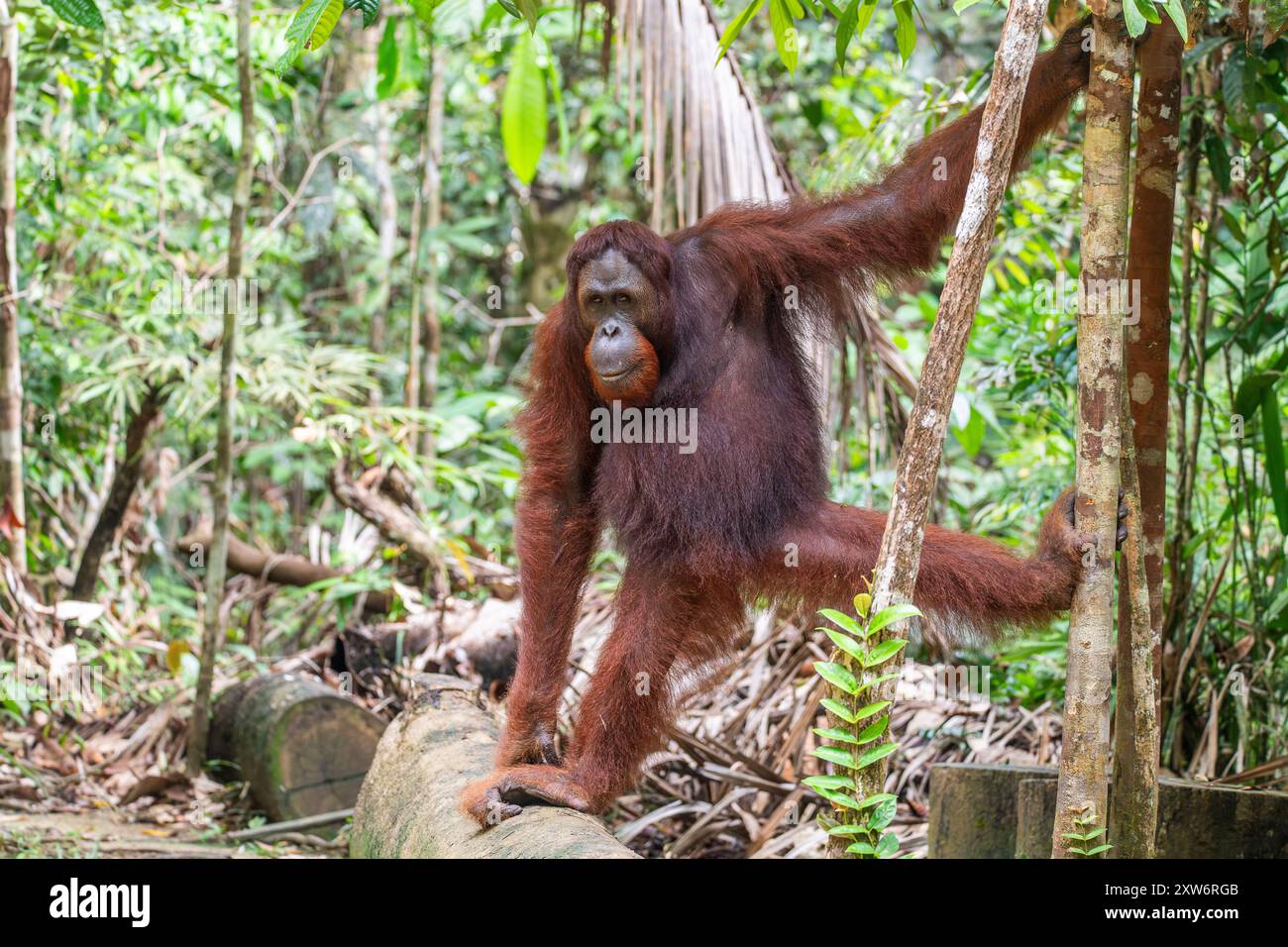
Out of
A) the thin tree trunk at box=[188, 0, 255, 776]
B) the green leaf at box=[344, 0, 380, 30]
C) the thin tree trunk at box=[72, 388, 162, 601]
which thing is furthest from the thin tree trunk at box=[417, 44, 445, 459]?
the green leaf at box=[344, 0, 380, 30]

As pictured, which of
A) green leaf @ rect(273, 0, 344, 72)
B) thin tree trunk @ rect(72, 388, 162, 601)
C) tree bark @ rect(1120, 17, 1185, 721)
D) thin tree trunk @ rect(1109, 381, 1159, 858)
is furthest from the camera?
thin tree trunk @ rect(72, 388, 162, 601)

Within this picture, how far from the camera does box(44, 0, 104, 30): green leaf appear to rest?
339 cm

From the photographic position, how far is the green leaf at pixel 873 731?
256 centimetres

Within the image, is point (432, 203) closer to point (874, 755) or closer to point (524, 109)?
point (524, 109)

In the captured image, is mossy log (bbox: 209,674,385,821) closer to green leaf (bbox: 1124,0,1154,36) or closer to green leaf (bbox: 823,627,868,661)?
green leaf (bbox: 823,627,868,661)

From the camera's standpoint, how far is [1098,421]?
2979mm

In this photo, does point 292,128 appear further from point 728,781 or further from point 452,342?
point 728,781

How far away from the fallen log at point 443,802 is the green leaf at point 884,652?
30.4 inches

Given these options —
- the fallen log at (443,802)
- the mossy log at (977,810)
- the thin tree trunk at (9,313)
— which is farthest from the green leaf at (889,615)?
the thin tree trunk at (9,313)

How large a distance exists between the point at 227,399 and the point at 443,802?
8.93 ft

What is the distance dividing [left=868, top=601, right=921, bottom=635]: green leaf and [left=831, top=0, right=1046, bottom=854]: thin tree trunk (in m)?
0.09

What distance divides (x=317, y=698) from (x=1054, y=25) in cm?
425
